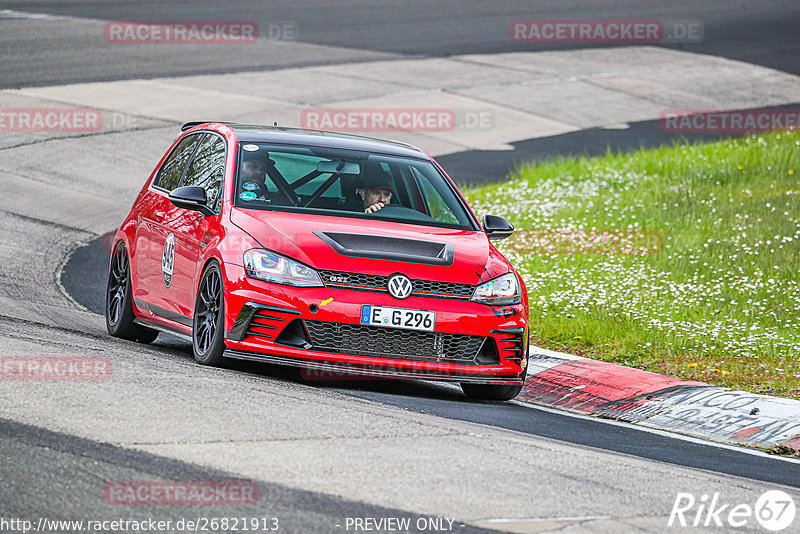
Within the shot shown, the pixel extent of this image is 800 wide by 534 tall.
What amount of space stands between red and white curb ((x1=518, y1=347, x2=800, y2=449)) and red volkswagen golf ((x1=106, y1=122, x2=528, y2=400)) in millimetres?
709

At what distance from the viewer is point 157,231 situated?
924 cm

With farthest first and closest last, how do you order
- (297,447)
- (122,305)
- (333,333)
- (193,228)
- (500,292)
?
1. (122,305)
2. (193,228)
3. (500,292)
4. (333,333)
5. (297,447)

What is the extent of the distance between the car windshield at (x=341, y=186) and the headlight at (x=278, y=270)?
25.2 inches

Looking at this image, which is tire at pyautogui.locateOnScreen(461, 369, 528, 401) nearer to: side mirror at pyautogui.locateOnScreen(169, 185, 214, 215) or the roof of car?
the roof of car

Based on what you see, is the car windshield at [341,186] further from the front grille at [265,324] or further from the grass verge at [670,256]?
the grass verge at [670,256]

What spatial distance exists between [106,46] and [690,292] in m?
17.8

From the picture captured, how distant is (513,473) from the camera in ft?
19.1

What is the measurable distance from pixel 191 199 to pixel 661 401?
3456mm

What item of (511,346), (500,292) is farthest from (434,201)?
(511,346)

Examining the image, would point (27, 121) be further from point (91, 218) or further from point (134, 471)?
point (134, 471)

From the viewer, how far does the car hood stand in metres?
7.75

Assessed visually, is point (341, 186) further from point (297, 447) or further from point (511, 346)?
point (297, 447)

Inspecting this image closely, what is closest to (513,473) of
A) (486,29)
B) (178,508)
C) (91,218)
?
(178,508)

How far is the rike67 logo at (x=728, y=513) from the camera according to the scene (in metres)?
5.39
